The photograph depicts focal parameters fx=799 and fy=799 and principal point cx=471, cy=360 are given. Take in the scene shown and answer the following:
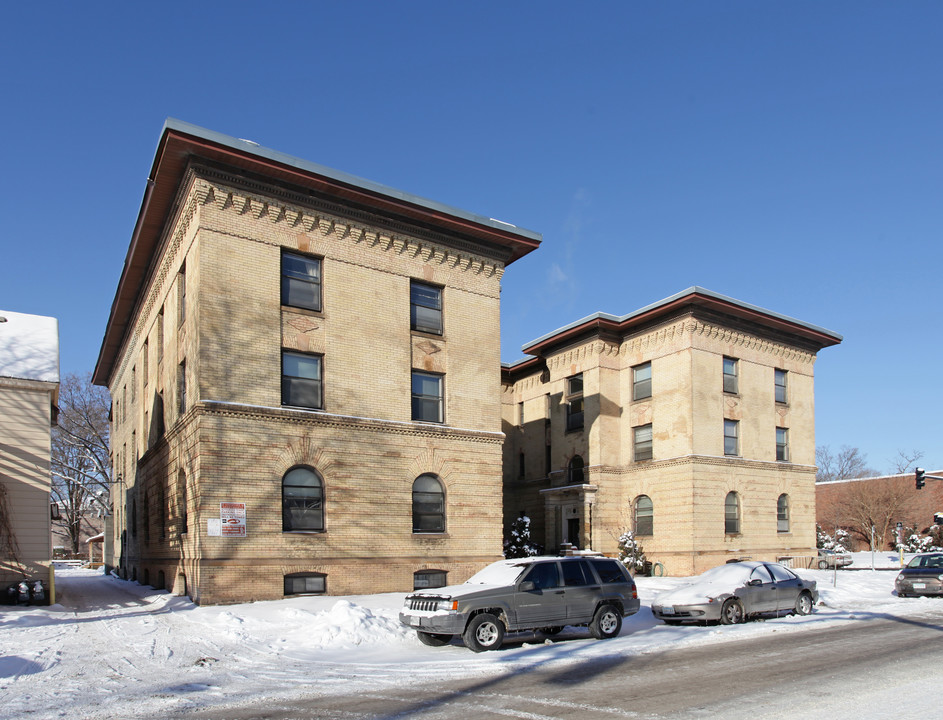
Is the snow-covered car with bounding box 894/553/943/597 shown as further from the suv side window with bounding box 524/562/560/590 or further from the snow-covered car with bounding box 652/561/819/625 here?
the suv side window with bounding box 524/562/560/590

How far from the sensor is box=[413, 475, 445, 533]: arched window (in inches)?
952

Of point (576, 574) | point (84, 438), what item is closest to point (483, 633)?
point (576, 574)

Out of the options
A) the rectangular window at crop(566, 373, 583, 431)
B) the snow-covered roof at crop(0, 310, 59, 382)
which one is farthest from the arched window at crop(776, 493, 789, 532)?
the snow-covered roof at crop(0, 310, 59, 382)

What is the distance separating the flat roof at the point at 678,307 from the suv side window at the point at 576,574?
1959cm

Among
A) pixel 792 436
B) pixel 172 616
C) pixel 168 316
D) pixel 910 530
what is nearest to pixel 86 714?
pixel 172 616

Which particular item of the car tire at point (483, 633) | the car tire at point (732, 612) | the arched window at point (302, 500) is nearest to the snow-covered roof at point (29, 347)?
the arched window at point (302, 500)

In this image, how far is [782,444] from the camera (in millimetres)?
37438

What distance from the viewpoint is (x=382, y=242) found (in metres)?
24.6

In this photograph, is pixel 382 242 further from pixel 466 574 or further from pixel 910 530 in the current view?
pixel 910 530

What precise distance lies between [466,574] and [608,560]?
9.21 m

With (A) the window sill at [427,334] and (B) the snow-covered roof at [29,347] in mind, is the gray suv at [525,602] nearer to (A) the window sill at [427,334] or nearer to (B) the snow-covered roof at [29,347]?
(A) the window sill at [427,334]

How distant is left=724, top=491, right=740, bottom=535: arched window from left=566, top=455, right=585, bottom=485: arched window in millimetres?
6650

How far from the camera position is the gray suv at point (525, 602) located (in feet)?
45.6

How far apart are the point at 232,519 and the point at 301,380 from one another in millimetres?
4333
